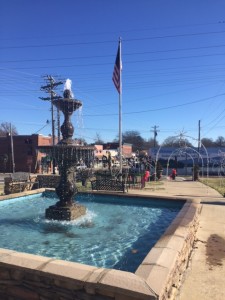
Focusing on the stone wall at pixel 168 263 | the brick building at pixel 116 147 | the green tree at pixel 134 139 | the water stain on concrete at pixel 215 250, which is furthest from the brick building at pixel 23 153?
the green tree at pixel 134 139

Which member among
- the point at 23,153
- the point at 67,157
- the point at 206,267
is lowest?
the point at 206,267

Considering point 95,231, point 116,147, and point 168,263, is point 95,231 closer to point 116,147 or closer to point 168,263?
point 168,263

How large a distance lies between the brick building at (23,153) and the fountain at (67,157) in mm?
36141

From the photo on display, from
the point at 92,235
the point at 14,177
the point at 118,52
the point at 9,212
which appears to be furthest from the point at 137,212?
the point at 118,52

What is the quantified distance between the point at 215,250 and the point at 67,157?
5010 mm

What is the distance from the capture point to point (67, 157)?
32.6 feet

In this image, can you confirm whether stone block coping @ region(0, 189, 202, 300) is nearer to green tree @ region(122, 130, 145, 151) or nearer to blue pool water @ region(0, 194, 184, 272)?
blue pool water @ region(0, 194, 184, 272)

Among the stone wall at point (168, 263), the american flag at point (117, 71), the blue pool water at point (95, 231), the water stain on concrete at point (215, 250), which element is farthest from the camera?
the american flag at point (117, 71)

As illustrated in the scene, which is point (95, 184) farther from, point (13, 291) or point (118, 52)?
point (13, 291)

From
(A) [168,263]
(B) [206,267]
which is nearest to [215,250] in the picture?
(B) [206,267]

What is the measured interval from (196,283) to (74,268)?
216cm

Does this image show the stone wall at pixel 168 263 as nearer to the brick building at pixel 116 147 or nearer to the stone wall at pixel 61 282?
the stone wall at pixel 61 282

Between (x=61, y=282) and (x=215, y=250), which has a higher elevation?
(x=61, y=282)

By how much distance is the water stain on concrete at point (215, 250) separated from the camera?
20.6ft
